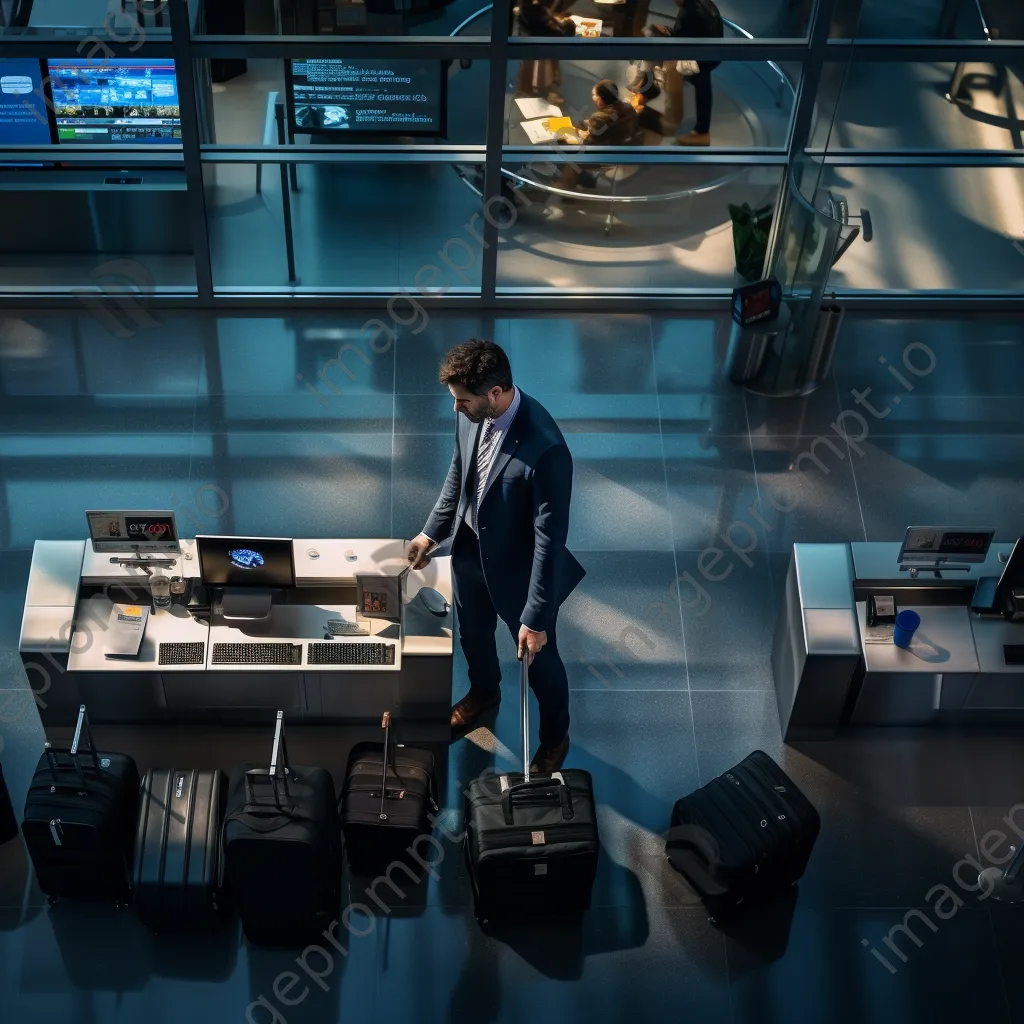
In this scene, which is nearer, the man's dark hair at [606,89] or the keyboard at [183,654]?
the keyboard at [183,654]

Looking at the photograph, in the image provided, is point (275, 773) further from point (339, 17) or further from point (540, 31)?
point (540, 31)

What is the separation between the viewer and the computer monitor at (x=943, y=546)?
6.25 m

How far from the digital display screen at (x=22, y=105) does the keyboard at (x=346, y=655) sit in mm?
3693

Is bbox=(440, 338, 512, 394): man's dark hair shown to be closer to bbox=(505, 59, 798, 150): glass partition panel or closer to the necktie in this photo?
the necktie

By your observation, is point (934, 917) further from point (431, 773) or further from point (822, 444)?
point (822, 444)

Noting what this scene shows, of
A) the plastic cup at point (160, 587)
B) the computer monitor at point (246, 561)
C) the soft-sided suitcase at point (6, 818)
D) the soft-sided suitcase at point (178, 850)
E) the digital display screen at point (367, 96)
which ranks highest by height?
the digital display screen at point (367, 96)

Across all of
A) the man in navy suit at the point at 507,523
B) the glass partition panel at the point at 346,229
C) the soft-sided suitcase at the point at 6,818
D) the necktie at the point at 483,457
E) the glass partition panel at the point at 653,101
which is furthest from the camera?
the glass partition panel at the point at 346,229

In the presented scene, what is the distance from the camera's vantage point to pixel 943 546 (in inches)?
249

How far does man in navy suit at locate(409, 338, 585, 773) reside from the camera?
5.28m

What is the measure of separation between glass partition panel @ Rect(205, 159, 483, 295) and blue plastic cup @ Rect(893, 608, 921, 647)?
3676mm

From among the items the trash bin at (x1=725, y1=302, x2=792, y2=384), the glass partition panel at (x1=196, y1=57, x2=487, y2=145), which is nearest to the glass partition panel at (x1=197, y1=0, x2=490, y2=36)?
the glass partition panel at (x1=196, y1=57, x2=487, y2=145)

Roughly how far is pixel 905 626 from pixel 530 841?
1912 millimetres

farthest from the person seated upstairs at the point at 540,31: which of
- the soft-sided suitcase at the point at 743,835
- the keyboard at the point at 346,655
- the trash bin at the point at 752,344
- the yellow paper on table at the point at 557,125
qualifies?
the soft-sided suitcase at the point at 743,835

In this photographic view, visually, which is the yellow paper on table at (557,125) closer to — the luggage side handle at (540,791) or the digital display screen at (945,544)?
the digital display screen at (945,544)
